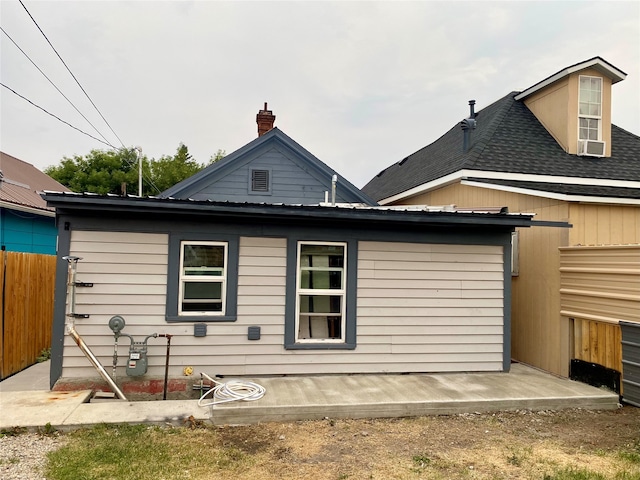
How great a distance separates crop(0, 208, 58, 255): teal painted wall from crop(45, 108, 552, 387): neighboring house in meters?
7.68

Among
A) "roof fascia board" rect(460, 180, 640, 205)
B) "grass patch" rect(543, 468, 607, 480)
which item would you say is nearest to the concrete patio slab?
"grass patch" rect(543, 468, 607, 480)

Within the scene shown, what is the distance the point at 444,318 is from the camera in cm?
679

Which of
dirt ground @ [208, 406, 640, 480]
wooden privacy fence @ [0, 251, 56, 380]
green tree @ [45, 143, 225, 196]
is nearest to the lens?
dirt ground @ [208, 406, 640, 480]

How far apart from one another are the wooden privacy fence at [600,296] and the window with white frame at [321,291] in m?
3.52

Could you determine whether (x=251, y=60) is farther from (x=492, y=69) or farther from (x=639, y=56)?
(x=639, y=56)

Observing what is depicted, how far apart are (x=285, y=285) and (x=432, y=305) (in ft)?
7.64

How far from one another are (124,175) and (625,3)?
31.3 m

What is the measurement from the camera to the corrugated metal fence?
19.1 ft

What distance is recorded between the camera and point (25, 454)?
3953mm

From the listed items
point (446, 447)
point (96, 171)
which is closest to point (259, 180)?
point (446, 447)

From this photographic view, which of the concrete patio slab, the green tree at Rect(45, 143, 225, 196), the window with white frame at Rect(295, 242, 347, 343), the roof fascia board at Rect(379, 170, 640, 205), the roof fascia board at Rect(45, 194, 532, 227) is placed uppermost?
the green tree at Rect(45, 143, 225, 196)

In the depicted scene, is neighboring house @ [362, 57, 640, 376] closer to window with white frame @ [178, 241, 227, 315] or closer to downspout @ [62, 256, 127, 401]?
window with white frame @ [178, 241, 227, 315]

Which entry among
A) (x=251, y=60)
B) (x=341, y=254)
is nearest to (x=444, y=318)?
(x=341, y=254)

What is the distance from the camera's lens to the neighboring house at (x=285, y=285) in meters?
5.83
